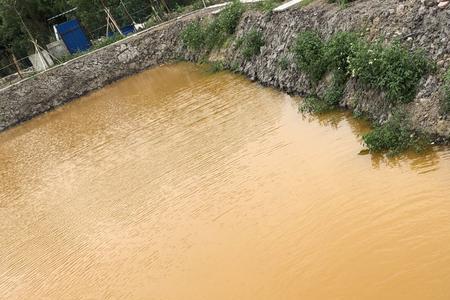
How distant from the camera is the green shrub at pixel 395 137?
34.1 ft

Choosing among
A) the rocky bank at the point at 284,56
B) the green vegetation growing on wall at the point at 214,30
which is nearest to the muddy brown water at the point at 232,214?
the rocky bank at the point at 284,56

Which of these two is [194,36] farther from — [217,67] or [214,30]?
[217,67]

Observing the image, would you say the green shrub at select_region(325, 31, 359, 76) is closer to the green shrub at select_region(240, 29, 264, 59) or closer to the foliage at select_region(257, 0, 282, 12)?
the green shrub at select_region(240, 29, 264, 59)

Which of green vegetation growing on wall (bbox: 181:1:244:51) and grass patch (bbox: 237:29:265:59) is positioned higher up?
green vegetation growing on wall (bbox: 181:1:244:51)

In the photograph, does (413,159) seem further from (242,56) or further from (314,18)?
(242,56)

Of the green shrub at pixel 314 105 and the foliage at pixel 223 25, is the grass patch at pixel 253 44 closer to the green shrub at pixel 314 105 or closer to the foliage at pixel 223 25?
the foliage at pixel 223 25

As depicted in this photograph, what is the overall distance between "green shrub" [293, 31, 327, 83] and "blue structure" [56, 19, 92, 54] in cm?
2094

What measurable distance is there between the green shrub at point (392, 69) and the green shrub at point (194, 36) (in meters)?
14.8

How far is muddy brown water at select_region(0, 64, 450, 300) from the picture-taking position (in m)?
8.27

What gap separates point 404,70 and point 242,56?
34.8 feet

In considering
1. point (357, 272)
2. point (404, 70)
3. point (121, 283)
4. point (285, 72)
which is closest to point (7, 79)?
point (285, 72)

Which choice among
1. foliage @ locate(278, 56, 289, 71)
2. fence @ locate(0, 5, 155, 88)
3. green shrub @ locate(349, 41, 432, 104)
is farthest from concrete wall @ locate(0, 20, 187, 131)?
green shrub @ locate(349, 41, 432, 104)

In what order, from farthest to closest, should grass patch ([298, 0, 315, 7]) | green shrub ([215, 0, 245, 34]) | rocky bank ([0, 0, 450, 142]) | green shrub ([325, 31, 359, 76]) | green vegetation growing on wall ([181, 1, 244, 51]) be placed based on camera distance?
green vegetation growing on wall ([181, 1, 244, 51])
green shrub ([215, 0, 245, 34])
grass patch ([298, 0, 315, 7])
green shrub ([325, 31, 359, 76])
rocky bank ([0, 0, 450, 142])

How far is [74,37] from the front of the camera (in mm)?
32906
